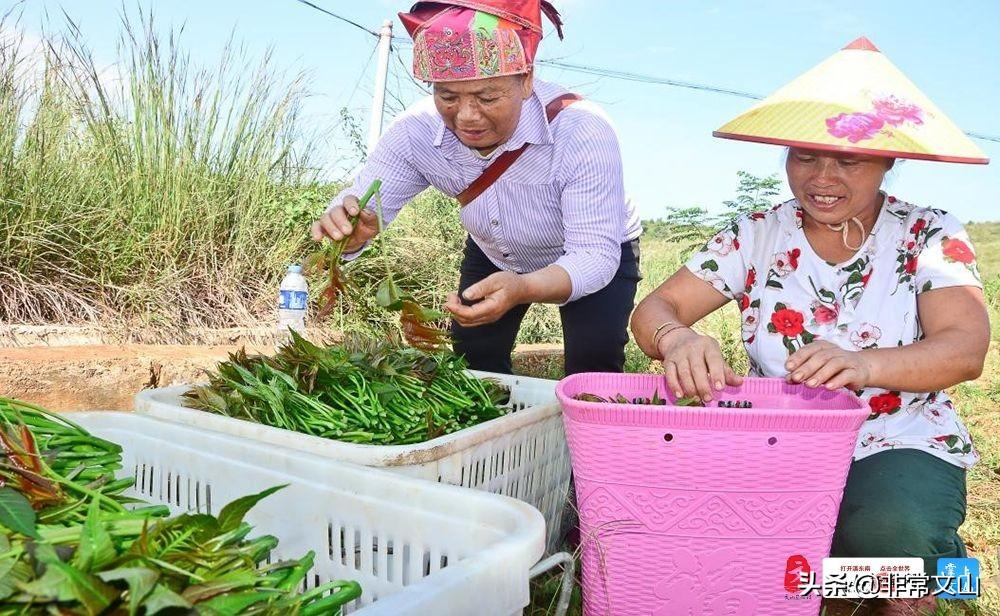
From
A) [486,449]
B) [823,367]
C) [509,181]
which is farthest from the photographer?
[509,181]

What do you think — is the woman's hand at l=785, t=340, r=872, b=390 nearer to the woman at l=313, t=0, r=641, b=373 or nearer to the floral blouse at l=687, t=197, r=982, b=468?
the floral blouse at l=687, t=197, r=982, b=468

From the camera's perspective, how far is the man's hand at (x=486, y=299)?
2100mm

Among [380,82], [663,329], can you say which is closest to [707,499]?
[663,329]

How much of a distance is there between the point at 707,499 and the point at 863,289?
903 millimetres

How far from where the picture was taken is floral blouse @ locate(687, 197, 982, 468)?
209cm

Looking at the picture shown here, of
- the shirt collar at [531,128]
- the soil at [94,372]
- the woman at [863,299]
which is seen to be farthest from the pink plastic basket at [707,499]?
the soil at [94,372]

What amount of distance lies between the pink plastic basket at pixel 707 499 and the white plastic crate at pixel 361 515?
419mm

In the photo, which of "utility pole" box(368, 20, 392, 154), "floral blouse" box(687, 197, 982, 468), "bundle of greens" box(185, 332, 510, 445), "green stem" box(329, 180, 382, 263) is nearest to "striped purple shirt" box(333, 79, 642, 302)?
"green stem" box(329, 180, 382, 263)

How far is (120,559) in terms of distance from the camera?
86cm

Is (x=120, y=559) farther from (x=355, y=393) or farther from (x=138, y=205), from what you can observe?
(x=138, y=205)

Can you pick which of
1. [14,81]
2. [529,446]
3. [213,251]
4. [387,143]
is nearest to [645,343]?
[529,446]

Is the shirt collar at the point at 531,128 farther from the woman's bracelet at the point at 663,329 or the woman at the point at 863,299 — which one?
the woman's bracelet at the point at 663,329

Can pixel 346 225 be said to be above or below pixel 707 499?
above

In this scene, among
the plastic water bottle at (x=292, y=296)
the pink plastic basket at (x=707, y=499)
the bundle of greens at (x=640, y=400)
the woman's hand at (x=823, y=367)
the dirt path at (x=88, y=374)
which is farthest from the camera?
the plastic water bottle at (x=292, y=296)
